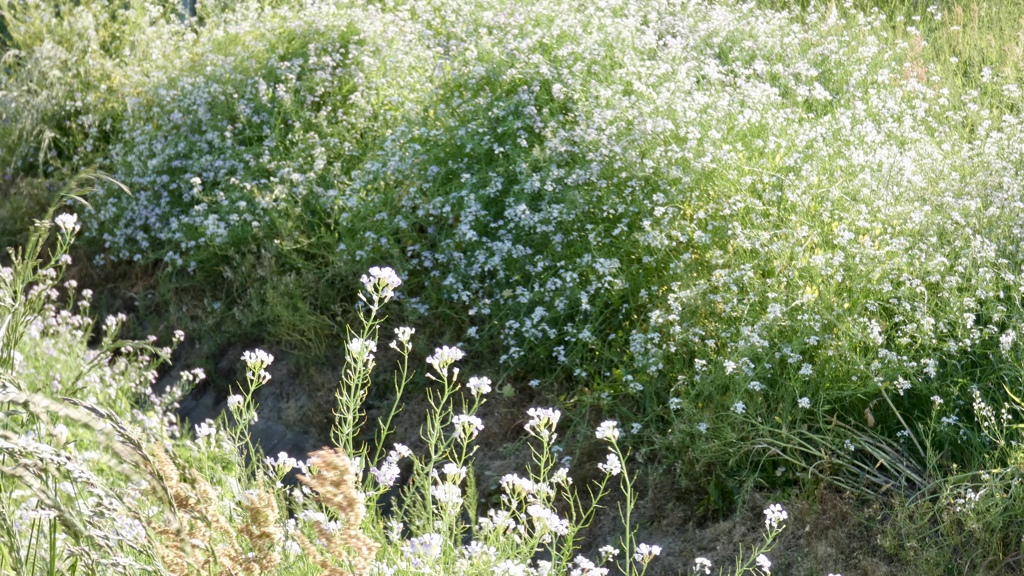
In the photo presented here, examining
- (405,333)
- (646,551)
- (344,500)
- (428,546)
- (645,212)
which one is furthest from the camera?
(645,212)

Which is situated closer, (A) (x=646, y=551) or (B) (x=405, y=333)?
(A) (x=646, y=551)

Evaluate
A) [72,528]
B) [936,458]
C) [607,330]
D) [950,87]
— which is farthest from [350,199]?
[72,528]

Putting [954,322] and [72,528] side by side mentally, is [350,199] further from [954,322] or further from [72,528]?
[72,528]

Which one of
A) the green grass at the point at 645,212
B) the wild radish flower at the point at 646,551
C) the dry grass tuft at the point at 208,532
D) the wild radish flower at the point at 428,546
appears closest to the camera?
the dry grass tuft at the point at 208,532

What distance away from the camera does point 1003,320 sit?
3.69 metres

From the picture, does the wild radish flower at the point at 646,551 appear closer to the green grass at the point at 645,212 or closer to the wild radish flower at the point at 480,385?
the wild radish flower at the point at 480,385

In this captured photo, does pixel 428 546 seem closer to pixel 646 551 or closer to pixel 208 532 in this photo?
pixel 208 532

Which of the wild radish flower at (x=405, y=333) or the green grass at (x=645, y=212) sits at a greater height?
the wild radish flower at (x=405, y=333)

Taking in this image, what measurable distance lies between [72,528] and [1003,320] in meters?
3.30

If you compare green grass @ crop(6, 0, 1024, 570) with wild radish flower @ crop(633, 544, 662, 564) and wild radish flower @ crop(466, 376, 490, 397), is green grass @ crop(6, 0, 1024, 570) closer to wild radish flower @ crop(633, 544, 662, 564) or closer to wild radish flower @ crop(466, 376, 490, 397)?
wild radish flower @ crop(633, 544, 662, 564)

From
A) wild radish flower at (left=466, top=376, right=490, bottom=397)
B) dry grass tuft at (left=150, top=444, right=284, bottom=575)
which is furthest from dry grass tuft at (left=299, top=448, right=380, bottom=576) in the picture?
wild radish flower at (left=466, top=376, right=490, bottom=397)

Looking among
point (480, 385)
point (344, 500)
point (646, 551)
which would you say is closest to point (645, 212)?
point (480, 385)

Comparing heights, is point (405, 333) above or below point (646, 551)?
above

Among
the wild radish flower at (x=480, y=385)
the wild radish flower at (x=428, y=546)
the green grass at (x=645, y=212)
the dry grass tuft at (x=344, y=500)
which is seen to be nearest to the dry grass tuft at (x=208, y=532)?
the dry grass tuft at (x=344, y=500)
